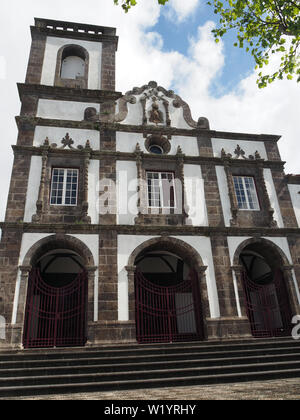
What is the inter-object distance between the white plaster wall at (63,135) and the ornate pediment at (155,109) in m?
1.48

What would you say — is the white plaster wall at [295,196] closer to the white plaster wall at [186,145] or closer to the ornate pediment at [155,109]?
the white plaster wall at [186,145]

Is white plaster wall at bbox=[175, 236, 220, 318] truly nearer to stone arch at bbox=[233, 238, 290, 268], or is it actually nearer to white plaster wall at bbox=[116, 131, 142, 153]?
stone arch at bbox=[233, 238, 290, 268]

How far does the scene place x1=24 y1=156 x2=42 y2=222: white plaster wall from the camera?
35.7ft

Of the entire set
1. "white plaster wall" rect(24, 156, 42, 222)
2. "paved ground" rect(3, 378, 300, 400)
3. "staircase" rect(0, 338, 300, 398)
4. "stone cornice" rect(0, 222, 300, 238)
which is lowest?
"paved ground" rect(3, 378, 300, 400)

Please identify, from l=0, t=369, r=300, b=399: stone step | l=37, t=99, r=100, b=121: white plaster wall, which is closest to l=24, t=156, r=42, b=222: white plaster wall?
l=37, t=99, r=100, b=121: white plaster wall

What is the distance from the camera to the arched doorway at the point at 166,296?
38.5 ft

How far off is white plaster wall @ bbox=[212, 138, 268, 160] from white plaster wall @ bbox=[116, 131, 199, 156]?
36.5 inches

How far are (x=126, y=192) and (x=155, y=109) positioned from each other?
173 inches

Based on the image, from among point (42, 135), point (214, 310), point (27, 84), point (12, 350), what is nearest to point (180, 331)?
point (214, 310)

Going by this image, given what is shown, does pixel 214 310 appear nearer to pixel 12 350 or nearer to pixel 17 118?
pixel 12 350

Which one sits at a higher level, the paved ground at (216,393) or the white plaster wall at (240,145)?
the white plaster wall at (240,145)

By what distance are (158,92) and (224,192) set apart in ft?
19.0

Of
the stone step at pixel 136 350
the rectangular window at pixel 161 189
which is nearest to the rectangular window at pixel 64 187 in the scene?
the rectangular window at pixel 161 189

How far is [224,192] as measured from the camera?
41.6 feet
